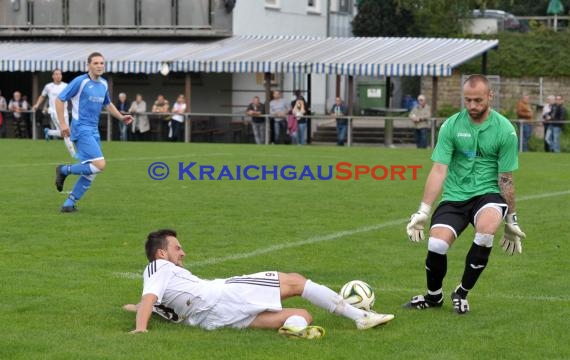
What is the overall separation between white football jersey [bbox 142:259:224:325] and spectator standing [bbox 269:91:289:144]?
29.3 m

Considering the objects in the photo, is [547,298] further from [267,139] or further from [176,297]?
[267,139]

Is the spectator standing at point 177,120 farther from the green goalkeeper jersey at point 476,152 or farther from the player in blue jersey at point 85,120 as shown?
the green goalkeeper jersey at point 476,152

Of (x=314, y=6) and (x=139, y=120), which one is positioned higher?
(x=314, y=6)

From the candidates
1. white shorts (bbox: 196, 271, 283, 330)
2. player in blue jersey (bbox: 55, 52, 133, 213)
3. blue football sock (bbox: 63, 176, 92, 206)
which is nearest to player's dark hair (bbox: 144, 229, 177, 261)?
white shorts (bbox: 196, 271, 283, 330)

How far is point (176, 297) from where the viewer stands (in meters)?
8.23

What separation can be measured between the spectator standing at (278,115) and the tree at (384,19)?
53.9 feet

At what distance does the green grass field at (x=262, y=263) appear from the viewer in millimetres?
7730

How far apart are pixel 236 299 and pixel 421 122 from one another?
91.6 ft

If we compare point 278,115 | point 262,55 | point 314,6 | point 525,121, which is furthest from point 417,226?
point 314,6

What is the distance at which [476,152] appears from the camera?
8.97 meters

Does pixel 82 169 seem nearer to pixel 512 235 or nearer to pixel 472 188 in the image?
pixel 472 188

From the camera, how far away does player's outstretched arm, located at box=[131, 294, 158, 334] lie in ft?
26.2

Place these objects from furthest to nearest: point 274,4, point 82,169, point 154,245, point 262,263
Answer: point 274,4, point 82,169, point 262,263, point 154,245

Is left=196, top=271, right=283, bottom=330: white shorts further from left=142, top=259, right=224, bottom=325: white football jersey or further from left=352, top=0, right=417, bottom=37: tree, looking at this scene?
left=352, top=0, right=417, bottom=37: tree
